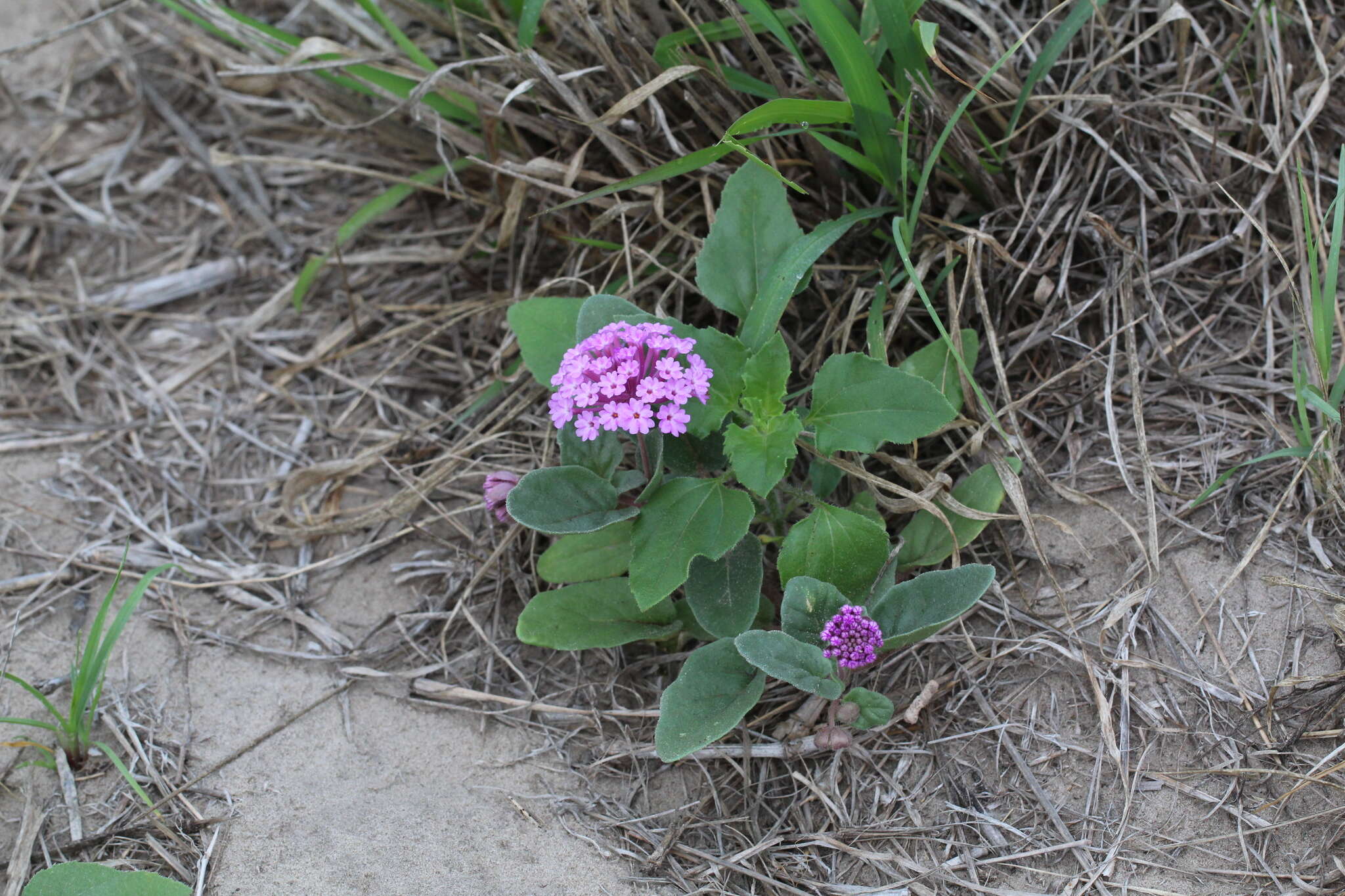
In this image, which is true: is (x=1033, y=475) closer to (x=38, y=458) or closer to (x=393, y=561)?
(x=393, y=561)

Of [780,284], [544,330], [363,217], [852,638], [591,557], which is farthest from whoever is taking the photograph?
[363,217]

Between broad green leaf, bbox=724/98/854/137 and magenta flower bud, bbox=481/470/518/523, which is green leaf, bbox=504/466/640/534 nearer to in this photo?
magenta flower bud, bbox=481/470/518/523

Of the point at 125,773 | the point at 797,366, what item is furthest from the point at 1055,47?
the point at 125,773

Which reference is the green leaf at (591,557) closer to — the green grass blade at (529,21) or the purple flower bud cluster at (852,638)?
the purple flower bud cluster at (852,638)

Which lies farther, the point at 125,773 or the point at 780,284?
the point at 780,284

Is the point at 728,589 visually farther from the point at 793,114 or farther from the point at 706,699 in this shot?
the point at 793,114

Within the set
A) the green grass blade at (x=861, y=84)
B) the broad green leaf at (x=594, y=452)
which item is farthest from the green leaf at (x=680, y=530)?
the green grass blade at (x=861, y=84)
